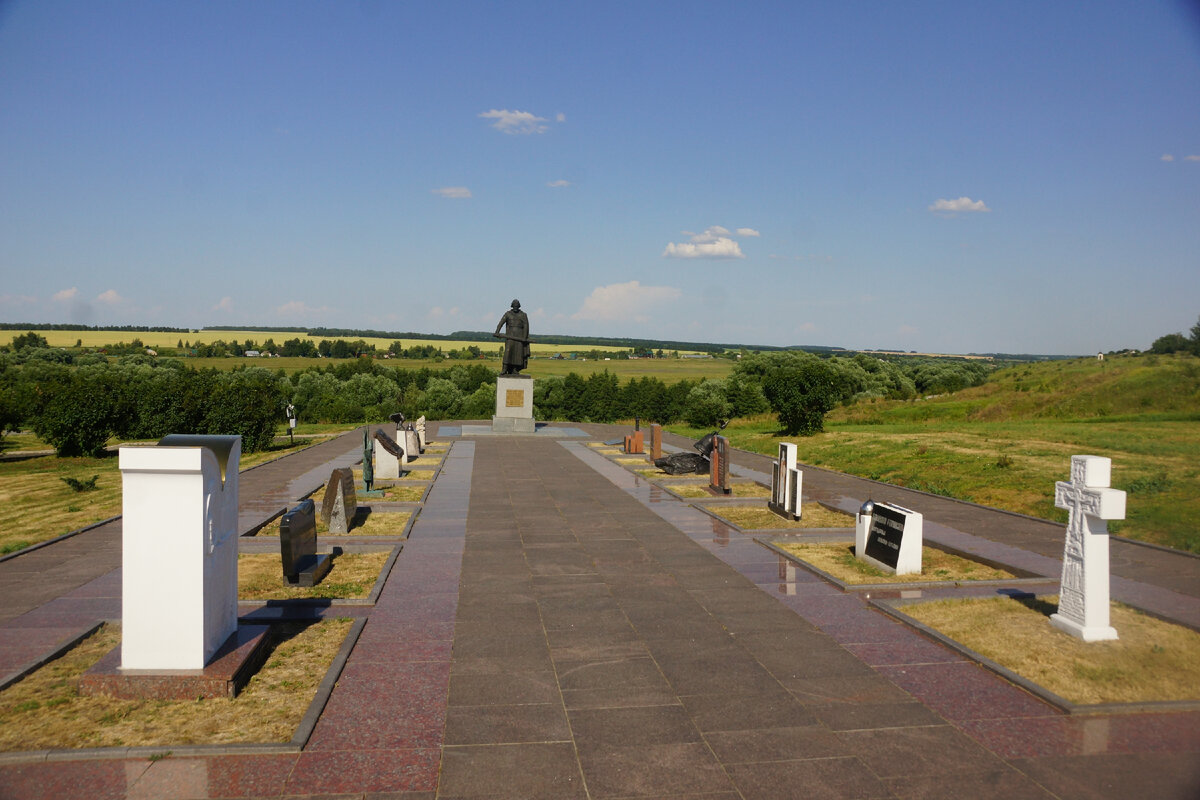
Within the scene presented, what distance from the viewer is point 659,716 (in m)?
5.65

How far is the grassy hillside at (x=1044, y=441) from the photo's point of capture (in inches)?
546

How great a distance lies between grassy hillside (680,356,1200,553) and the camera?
1386 centimetres

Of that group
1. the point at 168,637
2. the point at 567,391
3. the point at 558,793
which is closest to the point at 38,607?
the point at 168,637

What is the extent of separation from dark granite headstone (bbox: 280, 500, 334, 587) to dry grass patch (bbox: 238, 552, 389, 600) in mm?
110

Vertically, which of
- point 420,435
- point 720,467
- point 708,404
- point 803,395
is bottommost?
point 708,404

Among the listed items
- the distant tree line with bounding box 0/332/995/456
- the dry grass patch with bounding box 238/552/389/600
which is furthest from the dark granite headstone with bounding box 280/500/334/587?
the distant tree line with bounding box 0/332/995/456

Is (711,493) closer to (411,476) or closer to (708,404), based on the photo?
(411,476)

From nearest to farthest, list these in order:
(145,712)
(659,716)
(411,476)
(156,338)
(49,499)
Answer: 1. (145,712)
2. (659,716)
3. (49,499)
4. (411,476)
5. (156,338)

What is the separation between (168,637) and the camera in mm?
5824

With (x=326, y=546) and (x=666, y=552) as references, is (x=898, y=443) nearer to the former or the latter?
(x=666, y=552)

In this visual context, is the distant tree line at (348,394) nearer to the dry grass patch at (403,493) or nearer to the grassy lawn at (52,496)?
the grassy lawn at (52,496)

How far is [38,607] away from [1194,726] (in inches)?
415

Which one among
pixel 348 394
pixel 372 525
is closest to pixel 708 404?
pixel 348 394

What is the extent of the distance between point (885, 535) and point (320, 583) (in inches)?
280
